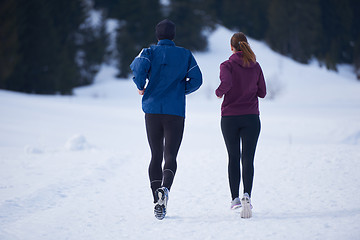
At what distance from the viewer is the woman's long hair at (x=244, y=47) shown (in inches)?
148

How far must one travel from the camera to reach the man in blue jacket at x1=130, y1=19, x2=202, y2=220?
3.70 meters

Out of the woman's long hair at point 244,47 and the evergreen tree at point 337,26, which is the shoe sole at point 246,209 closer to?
the woman's long hair at point 244,47

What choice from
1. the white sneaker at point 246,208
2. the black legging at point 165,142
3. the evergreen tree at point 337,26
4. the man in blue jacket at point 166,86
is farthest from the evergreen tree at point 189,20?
the white sneaker at point 246,208

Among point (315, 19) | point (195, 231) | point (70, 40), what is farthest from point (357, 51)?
point (195, 231)

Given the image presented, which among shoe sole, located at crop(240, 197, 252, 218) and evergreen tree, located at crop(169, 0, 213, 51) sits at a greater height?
evergreen tree, located at crop(169, 0, 213, 51)

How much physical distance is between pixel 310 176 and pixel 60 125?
402 inches

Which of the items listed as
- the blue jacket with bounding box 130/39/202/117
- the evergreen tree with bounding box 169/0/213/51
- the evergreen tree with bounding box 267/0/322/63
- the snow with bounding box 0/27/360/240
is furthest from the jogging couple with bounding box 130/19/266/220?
the evergreen tree with bounding box 267/0/322/63

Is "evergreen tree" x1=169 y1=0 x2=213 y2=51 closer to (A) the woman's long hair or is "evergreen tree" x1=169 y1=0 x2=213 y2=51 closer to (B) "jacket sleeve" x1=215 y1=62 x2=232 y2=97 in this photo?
(A) the woman's long hair

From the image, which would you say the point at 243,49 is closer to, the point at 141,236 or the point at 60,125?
the point at 141,236

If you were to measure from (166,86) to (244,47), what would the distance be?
2.81 feet

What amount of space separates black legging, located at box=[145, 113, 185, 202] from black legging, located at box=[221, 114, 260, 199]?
0.48m

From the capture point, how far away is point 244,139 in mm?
3814

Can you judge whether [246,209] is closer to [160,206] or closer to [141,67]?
[160,206]

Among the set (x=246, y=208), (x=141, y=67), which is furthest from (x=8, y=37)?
(x=246, y=208)
